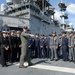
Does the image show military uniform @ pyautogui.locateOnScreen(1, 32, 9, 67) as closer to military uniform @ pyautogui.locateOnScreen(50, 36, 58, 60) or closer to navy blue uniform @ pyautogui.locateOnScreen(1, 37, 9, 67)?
navy blue uniform @ pyautogui.locateOnScreen(1, 37, 9, 67)

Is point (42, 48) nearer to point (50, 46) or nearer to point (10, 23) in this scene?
point (50, 46)

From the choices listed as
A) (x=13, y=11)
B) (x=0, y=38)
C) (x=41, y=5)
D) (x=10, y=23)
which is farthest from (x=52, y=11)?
(x=0, y=38)

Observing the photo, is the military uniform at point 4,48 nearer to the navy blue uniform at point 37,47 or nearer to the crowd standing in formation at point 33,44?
the crowd standing in formation at point 33,44

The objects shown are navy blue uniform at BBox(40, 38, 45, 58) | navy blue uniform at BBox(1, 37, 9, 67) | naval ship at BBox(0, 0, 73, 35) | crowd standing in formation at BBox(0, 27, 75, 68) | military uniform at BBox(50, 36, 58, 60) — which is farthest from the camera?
naval ship at BBox(0, 0, 73, 35)

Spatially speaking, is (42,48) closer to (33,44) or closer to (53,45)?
(33,44)

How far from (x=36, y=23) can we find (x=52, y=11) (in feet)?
40.4

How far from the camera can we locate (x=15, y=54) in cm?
984

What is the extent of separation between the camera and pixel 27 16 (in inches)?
1583

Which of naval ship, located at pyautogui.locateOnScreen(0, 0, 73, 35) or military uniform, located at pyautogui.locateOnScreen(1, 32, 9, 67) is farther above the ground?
naval ship, located at pyautogui.locateOnScreen(0, 0, 73, 35)

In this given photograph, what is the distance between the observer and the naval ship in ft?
111

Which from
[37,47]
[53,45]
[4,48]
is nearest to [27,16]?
[37,47]

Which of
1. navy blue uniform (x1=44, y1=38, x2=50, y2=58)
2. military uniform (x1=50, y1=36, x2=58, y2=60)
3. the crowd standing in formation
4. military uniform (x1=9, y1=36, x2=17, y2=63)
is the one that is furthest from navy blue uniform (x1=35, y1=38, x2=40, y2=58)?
military uniform (x1=9, y1=36, x2=17, y2=63)

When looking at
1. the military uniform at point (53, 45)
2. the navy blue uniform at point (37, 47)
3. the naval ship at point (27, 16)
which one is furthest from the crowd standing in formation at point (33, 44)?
the naval ship at point (27, 16)

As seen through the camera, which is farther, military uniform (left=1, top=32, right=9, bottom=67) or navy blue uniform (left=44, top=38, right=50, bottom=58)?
navy blue uniform (left=44, top=38, right=50, bottom=58)
